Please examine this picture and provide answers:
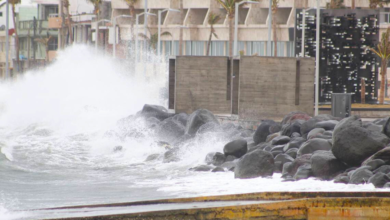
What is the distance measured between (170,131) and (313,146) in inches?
401

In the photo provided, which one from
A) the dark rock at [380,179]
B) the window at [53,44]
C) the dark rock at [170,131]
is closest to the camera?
the dark rock at [380,179]

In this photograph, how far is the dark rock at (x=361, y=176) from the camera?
38.7 ft

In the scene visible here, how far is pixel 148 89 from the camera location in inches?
1850

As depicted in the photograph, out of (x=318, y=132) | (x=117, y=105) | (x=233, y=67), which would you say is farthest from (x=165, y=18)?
(x=318, y=132)

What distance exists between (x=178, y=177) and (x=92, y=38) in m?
69.2

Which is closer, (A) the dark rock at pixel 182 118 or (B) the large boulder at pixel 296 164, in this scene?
(B) the large boulder at pixel 296 164

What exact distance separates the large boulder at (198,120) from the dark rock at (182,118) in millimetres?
1649

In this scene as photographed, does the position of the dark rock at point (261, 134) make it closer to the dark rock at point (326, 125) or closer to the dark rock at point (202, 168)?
the dark rock at point (326, 125)

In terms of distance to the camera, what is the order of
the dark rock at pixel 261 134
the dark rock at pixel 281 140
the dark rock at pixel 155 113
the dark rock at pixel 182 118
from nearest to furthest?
Result: the dark rock at pixel 281 140, the dark rock at pixel 261 134, the dark rock at pixel 182 118, the dark rock at pixel 155 113

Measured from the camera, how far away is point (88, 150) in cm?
2425

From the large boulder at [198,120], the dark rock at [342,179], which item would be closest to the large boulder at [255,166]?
the dark rock at [342,179]

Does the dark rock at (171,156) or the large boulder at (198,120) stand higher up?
the large boulder at (198,120)

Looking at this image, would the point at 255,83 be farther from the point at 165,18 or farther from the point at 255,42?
the point at 165,18

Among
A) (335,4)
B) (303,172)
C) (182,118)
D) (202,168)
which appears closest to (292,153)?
(202,168)
